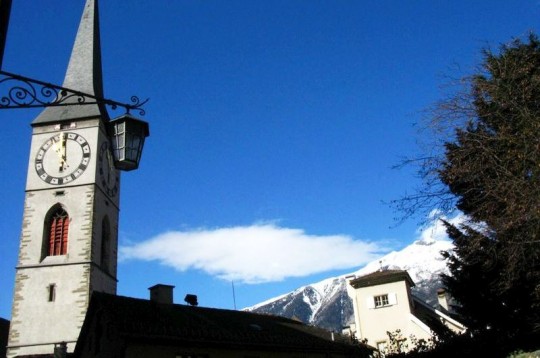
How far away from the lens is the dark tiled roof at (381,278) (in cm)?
3872

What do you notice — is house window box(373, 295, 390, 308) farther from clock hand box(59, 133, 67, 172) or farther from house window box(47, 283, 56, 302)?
clock hand box(59, 133, 67, 172)

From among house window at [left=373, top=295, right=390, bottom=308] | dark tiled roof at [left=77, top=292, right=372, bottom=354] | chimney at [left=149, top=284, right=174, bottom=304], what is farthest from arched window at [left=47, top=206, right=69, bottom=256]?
house window at [left=373, top=295, right=390, bottom=308]

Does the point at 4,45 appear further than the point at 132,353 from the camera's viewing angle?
No

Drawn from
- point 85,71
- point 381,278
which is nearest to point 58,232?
point 85,71

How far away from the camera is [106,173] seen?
4359 centimetres

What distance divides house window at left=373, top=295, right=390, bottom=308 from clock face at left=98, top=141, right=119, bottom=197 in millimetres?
20635

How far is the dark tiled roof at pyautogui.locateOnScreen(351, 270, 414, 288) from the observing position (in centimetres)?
3872

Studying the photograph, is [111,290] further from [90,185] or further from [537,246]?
[537,246]

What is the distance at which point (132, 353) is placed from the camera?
20984 mm

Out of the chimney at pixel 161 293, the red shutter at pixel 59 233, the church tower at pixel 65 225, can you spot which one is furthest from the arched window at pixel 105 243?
the chimney at pixel 161 293

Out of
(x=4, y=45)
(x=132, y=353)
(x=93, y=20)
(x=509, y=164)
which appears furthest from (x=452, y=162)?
(x=93, y=20)

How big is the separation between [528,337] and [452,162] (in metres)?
8.56

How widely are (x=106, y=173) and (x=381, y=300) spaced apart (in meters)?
21.6

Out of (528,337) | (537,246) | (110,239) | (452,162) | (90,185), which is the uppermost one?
(90,185)
